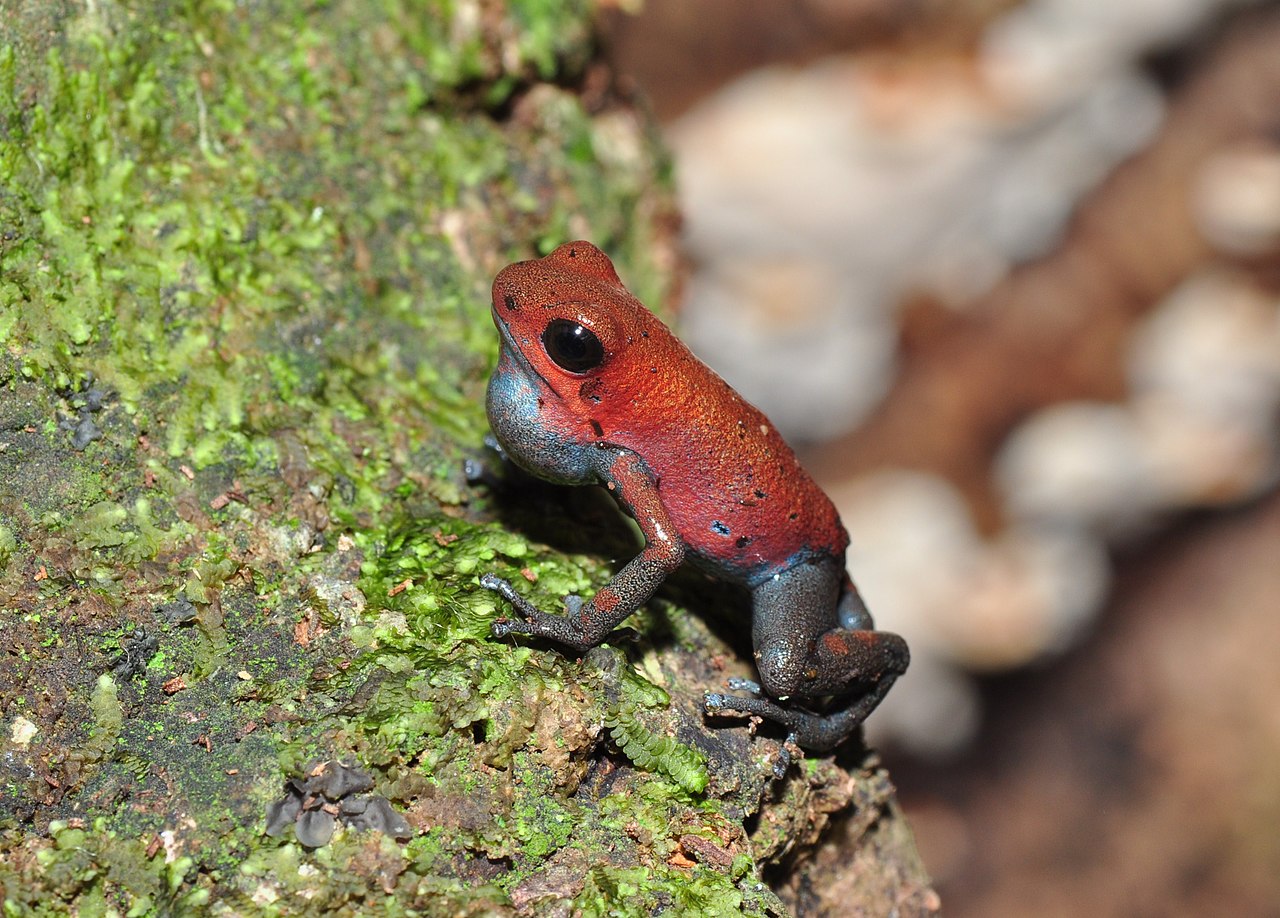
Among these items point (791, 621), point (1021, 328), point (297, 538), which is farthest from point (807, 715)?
point (1021, 328)

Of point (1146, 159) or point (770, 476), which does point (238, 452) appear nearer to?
point (770, 476)

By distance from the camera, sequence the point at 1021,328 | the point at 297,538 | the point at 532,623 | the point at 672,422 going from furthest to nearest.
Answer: the point at 1021,328
the point at 672,422
the point at 297,538
the point at 532,623

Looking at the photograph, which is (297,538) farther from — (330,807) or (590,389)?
(590,389)

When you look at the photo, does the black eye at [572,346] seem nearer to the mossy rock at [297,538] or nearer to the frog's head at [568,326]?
the frog's head at [568,326]

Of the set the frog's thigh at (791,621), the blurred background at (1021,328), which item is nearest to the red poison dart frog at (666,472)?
the frog's thigh at (791,621)

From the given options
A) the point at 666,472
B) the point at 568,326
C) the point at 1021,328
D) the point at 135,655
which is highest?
the point at 1021,328

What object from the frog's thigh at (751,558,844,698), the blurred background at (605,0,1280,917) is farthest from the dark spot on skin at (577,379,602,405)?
the blurred background at (605,0,1280,917)

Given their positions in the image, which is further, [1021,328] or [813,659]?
[1021,328]
